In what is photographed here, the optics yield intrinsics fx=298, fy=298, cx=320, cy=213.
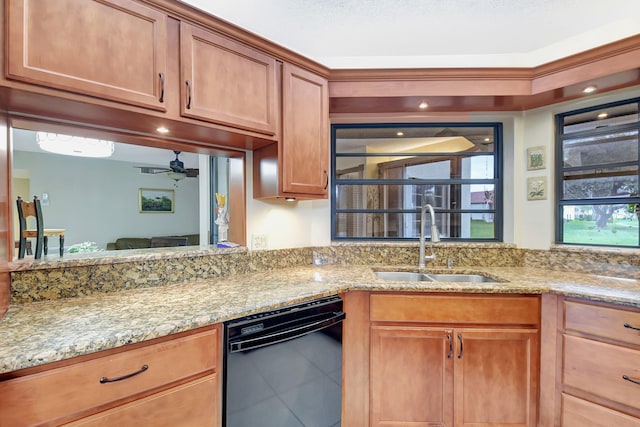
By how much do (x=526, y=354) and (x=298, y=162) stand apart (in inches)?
66.3

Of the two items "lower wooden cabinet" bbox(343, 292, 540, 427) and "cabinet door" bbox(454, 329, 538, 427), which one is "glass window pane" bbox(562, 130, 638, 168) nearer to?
"lower wooden cabinet" bbox(343, 292, 540, 427)

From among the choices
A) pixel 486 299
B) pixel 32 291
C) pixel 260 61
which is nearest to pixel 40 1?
pixel 260 61

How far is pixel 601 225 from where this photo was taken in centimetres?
205

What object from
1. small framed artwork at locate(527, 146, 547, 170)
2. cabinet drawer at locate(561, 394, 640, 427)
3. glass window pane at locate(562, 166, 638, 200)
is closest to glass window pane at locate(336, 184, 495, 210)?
small framed artwork at locate(527, 146, 547, 170)

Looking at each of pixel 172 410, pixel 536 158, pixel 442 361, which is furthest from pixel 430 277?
pixel 172 410

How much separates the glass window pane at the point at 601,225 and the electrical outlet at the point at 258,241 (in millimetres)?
2178

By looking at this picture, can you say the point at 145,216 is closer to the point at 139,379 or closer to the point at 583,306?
the point at 139,379

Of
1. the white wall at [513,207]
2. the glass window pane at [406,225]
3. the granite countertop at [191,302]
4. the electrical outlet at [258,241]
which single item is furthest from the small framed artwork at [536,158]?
the electrical outlet at [258,241]

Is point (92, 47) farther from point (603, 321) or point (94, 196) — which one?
point (94, 196)

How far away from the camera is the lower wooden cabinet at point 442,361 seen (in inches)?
64.3

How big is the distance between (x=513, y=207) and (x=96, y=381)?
8.76ft

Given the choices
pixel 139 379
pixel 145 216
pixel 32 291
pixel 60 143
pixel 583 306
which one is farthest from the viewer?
pixel 145 216

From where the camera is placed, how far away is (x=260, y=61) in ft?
5.37

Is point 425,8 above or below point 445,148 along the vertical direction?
above
